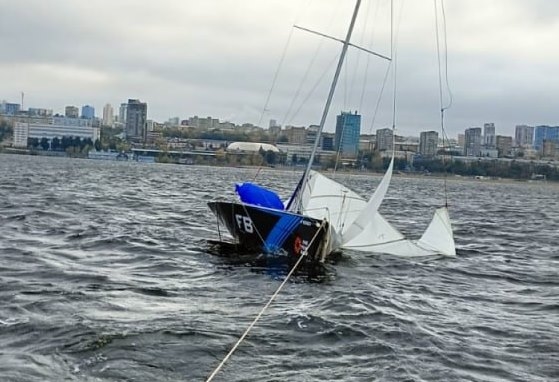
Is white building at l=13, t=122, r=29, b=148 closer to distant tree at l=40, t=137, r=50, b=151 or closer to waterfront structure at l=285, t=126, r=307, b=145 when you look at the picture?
distant tree at l=40, t=137, r=50, b=151

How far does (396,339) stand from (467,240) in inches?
581

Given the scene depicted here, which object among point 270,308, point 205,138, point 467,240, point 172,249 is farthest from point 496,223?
point 205,138

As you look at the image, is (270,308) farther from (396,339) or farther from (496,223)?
(496,223)

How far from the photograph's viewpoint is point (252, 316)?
10.5 meters

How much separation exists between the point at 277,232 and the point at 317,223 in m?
1.07

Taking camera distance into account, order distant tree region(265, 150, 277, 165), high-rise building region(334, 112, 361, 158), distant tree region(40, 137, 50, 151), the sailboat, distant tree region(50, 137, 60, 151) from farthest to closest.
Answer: distant tree region(40, 137, 50, 151) → distant tree region(50, 137, 60, 151) → distant tree region(265, 150, 277, 165) → high-rise building region(334, 112, 361, 158) → the sailboat

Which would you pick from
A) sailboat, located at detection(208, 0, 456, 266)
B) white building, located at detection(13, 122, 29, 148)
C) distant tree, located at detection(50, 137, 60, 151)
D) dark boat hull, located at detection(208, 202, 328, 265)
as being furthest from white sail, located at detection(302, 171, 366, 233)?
white building, located at detection(13, 122, 29, 148)

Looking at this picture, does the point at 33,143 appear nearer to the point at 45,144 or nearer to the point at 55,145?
the point at 45,144

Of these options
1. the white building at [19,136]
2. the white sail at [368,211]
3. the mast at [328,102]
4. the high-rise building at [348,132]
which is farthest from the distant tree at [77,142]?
the white sail at [368,211]

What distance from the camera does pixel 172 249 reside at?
56.5 feet

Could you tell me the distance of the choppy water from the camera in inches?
326

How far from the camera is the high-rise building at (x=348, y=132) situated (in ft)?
68.4

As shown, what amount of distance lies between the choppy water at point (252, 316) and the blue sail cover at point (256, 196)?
141 centimetres

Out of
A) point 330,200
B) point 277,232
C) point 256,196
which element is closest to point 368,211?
point 277,232
